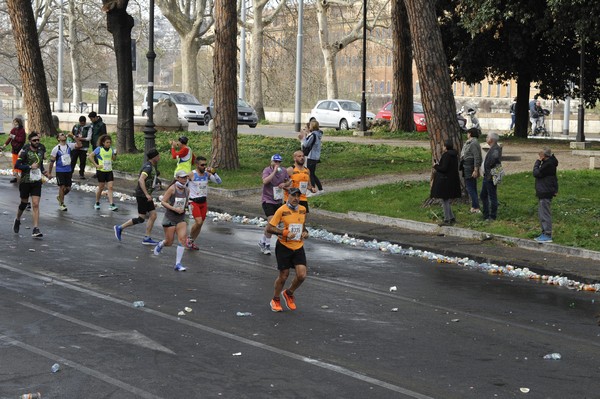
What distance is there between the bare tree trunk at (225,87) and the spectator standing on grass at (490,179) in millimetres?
10041

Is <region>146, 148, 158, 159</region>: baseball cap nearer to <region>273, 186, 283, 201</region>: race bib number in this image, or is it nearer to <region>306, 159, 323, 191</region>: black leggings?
<region>273, 186, 283, 201</region>: race bib number

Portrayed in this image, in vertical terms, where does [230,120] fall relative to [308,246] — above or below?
above

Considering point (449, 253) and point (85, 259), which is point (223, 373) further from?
point (449, 253)

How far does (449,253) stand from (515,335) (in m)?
6.14

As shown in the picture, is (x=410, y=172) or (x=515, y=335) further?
(x=410, y=172)

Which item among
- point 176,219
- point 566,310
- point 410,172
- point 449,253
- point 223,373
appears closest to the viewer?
point 223,373

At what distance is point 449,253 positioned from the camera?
707 inches

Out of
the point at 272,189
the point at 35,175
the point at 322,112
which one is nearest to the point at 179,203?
the point at 272,189

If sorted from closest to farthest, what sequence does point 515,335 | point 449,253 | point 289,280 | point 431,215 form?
point 515,335
point 289,280
point 449,253
point 431,215

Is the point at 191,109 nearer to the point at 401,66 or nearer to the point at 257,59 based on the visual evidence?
the point at 257,59

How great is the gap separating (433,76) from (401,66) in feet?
61.0

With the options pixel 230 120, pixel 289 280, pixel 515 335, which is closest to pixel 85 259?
pixel 289 280

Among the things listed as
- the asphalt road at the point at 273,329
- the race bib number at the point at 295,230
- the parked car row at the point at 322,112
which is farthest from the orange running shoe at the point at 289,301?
the parked car row at the point at 322,112

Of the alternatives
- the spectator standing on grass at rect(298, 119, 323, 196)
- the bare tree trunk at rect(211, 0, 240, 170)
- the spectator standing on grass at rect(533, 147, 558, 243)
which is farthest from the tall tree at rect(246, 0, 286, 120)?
the spectator standing on grass at rect(533, 147, 558, 243)
